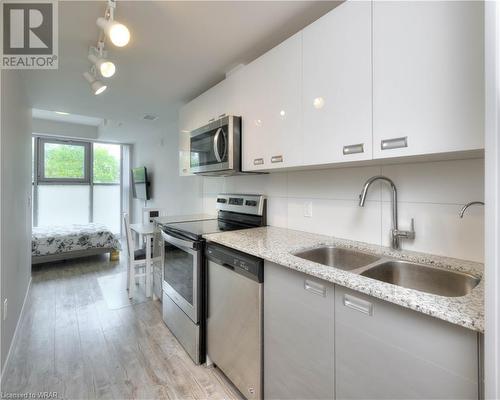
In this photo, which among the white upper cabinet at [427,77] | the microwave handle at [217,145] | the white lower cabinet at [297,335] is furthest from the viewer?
the microwave handle at [217,145]

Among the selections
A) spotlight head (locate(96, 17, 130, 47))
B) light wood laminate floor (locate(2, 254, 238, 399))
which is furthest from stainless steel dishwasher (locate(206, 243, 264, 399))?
spotlight head (locate(96, 17, 130, 47))

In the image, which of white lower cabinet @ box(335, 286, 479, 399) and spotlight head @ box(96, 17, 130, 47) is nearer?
white lower cabinet @ box(335, 286, 479, 399)

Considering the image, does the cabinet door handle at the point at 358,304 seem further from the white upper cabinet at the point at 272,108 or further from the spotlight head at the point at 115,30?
the spotlight head at the point at 115,30

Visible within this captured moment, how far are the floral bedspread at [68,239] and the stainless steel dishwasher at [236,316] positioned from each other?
3.35 m

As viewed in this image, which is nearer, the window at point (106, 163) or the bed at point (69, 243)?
the bed at point (69, 243)

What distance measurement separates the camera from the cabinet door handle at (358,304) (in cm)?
88

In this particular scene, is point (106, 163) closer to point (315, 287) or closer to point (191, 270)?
point (191, 270)

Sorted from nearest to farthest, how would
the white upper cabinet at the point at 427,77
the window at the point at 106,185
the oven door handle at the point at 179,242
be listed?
the white upper cabinet at the point at 427,77, the oven door handle at the point at 179,242, the window at the point at 106,185

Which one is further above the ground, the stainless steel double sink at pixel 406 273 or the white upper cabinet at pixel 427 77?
the white upper cabinet at pixel 427 77

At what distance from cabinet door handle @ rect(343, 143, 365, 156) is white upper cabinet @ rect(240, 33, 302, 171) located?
12.0 inches

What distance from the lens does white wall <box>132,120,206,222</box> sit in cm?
354

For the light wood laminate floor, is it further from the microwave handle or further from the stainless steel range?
the microwave handle

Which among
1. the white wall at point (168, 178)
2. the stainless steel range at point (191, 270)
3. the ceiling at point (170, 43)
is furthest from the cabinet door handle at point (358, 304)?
the white wall at point (168, 178)

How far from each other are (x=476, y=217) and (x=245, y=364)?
1.40m
